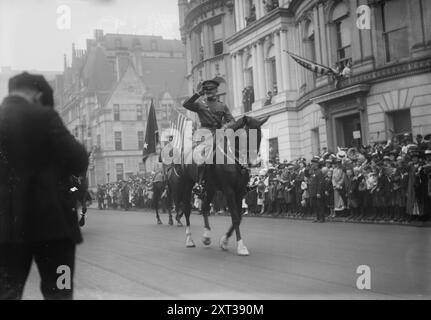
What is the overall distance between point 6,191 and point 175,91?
8477 millimetres

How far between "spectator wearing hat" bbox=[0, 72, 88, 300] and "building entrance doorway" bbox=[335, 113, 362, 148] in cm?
1567

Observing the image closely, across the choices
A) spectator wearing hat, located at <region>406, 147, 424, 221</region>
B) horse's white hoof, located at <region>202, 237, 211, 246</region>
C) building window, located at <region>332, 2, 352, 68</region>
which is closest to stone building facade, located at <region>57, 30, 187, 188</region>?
horse's white hoof, located at <region>202, 237, 211, 246</region>

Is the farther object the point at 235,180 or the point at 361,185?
the point at 361,185

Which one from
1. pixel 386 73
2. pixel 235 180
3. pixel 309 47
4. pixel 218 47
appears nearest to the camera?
pixel 235 180

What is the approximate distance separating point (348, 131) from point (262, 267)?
13.3m

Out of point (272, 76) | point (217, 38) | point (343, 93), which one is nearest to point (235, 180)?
point (343, 93)

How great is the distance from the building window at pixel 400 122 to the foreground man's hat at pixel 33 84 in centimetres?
1309

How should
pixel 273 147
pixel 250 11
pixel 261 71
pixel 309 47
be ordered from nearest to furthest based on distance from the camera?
1. pixel 309 47
2. pixel 273 147
3. pixel 261 71
4. pixel 250 11

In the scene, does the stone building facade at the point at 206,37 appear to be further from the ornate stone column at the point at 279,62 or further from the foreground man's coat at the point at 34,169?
the foreground man's coat at the point at 34,169

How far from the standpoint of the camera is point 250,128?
799 cm

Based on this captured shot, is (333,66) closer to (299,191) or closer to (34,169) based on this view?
(299,191)

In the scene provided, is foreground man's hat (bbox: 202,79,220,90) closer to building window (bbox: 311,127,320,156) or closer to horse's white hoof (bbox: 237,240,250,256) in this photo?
horse's white hoof (bbox: 237,240,250,256)

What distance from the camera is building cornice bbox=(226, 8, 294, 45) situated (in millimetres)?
22484
